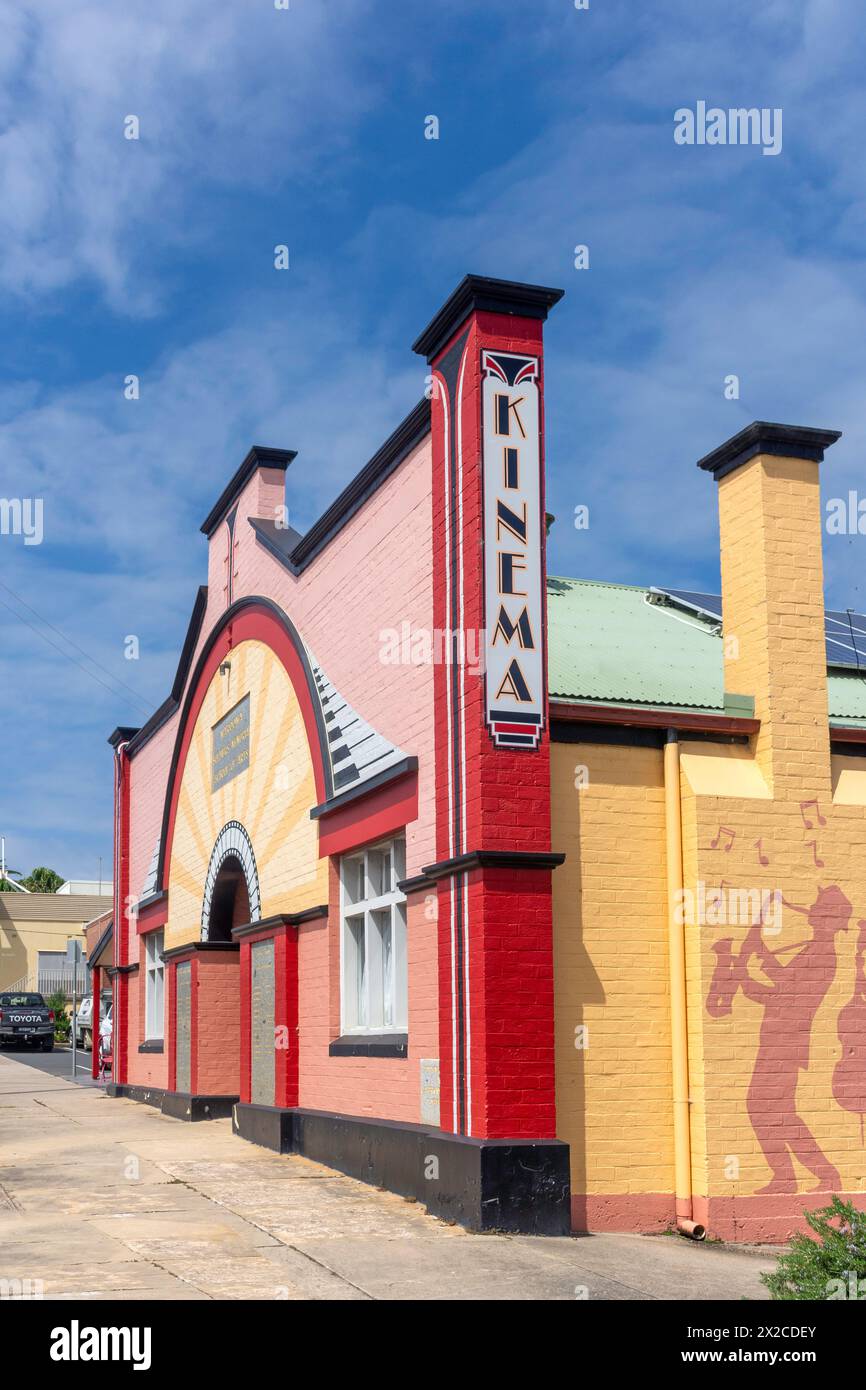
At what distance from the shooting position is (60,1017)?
2140 inches

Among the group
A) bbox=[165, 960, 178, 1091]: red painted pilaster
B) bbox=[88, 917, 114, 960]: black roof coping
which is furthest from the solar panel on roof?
bbox=[88, 917, 114, 960]: black roof coping

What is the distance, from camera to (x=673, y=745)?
11906mm

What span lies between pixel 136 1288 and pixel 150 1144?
878cm

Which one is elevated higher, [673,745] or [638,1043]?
[673,745]

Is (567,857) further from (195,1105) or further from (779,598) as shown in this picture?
(195,1105)

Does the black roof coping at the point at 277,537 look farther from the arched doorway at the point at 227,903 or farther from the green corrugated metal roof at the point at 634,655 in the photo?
the arched doorway at the point at 227,903

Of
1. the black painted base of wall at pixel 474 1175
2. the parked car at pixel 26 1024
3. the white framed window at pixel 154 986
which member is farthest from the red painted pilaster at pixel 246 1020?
the parked car at pixel 26 1024

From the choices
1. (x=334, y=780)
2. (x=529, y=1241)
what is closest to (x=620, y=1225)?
(x=529, y=1241)

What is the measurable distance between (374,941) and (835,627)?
643 centimetres

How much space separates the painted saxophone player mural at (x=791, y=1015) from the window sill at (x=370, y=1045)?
2843 mm

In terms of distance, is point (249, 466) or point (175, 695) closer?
point (249, 466)

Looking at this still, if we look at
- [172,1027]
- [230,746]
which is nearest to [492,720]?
[230,746]

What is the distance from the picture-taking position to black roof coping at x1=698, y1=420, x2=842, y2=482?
496 inches
